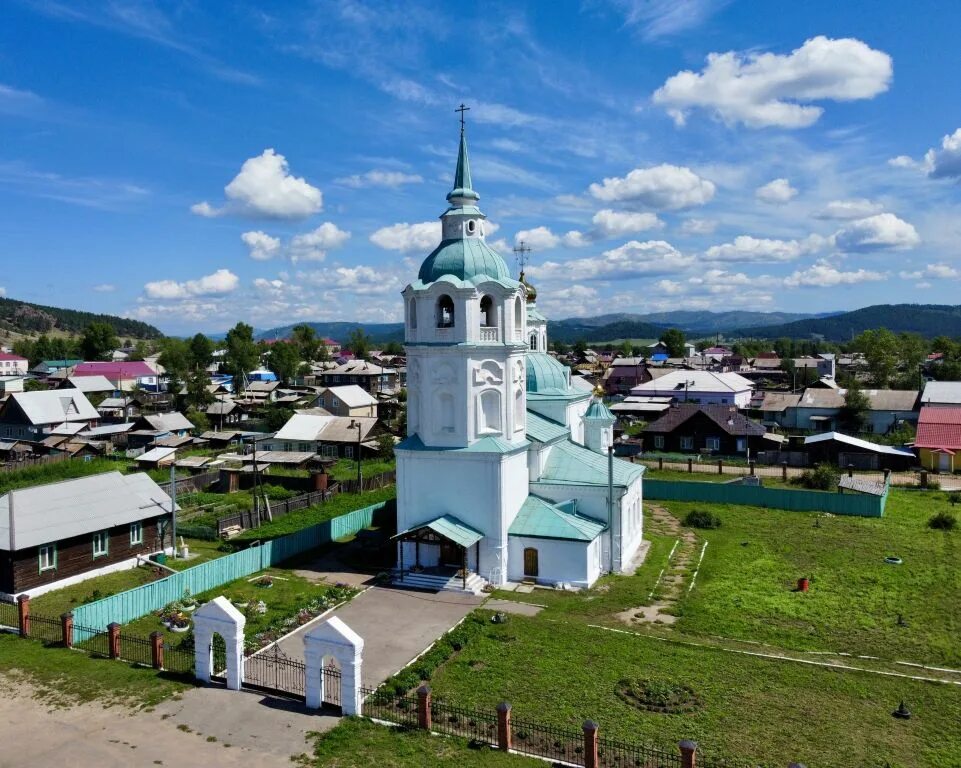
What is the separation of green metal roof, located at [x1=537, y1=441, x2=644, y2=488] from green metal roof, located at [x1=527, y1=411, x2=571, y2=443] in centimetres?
49

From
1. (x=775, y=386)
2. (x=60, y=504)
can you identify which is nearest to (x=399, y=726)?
(x=60, y=504)

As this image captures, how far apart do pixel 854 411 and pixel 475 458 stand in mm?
41876

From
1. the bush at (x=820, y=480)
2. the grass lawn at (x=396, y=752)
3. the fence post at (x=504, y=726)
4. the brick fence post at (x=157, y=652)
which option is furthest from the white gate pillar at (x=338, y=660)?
the bush at (x=820, y=480)

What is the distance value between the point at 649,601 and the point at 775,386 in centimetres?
7886

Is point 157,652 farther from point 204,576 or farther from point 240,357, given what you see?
point 240,357

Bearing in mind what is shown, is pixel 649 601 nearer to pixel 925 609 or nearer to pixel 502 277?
pixel 925 609

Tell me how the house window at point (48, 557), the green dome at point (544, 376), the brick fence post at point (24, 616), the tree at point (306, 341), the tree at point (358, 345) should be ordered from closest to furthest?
1. the brick fence post at point (24, 616)
2. the house window at point (48, 557)
3. the green dome at point (544, 376)
4. the tree at point (306, 341)
5. the tree at point (358, 345)

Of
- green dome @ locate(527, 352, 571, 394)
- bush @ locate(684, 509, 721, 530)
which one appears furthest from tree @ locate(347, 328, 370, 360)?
bush @ locate(684, 509, 721, 530)

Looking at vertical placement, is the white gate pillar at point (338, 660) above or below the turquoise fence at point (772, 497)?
above

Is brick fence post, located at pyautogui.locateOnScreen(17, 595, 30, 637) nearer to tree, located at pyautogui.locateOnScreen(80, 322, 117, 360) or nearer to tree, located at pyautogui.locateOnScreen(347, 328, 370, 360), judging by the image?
tree, located at pyautogui.locateOnScreen(80, 322, 117, 360)

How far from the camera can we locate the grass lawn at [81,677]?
14.9m

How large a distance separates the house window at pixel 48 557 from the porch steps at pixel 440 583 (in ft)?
34.6

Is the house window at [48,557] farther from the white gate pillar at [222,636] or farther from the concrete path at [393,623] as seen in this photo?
the white gate pillar at [222,636]

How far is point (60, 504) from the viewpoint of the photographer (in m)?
23.2
